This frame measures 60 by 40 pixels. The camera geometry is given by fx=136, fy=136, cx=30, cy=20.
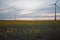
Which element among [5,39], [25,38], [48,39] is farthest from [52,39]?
[5,39]

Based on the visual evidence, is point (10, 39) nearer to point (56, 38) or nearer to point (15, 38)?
point (15, 38)

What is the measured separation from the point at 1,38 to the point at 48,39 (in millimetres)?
3652

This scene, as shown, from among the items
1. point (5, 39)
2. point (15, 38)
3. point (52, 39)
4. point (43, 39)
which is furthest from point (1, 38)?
point (52, 39)

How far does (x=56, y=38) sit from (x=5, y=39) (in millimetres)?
4041

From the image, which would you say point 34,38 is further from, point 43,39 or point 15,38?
point 15,38

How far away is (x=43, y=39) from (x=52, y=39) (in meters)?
0.79

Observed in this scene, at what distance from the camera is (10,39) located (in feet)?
34.3

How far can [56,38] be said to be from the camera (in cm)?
1098

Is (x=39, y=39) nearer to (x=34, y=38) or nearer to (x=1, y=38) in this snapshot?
(x=34, y=38)

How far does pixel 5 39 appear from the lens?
34.2 ft

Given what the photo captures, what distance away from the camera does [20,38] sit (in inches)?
421

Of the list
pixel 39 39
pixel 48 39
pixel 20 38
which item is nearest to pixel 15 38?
pixel 20 38

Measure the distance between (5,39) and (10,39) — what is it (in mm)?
378

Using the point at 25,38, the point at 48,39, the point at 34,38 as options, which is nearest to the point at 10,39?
the point at 25,38
